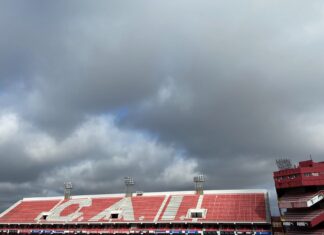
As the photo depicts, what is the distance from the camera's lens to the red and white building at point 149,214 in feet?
312

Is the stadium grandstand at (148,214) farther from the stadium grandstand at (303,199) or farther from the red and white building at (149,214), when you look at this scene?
the stadium grandstand at (303,199)

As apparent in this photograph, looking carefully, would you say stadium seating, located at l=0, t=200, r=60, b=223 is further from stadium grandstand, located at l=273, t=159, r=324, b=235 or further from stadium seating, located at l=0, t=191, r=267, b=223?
stadium grandstand, located at l=273, t=159, r=324, b=235

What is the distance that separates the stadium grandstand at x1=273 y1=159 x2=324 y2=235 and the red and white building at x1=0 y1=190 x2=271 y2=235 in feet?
37.3

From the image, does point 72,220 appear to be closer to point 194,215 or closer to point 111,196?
point 111,196

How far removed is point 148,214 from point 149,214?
39 cm

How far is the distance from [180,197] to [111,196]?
96.3ft

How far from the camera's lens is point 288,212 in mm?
80812

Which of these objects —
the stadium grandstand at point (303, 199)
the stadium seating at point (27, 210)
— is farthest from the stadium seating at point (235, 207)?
the stadium seating at point (27, 210)

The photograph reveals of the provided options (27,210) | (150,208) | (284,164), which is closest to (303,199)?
(284,164)

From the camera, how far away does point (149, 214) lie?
10688cm

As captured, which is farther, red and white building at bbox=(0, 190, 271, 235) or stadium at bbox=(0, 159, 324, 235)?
red and white building at bbox=(0, 190, 271, 235)

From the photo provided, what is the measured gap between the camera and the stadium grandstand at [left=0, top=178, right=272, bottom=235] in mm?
95125

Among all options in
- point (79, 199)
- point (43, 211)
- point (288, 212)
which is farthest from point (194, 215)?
point (43, 211)

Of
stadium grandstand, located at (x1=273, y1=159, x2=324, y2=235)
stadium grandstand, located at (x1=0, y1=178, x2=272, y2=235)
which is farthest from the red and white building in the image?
stadium grandstand, located at (x1=273, y1=159, x2=324, y2=235)
